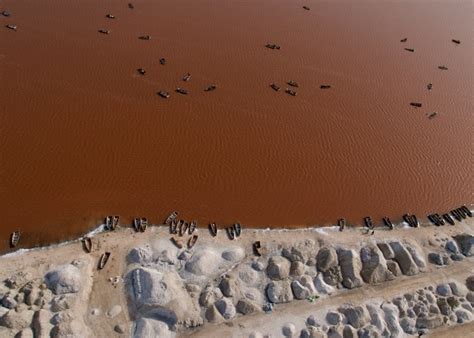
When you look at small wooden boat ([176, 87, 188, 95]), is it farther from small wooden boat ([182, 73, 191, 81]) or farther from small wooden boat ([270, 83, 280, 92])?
small wooden boat ([270, 83, 280, 92])

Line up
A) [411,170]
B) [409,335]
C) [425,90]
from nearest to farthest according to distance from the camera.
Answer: [409,335] < [411,170] < [425,90]

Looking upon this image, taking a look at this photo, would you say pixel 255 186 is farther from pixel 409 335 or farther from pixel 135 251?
pixel 409 335

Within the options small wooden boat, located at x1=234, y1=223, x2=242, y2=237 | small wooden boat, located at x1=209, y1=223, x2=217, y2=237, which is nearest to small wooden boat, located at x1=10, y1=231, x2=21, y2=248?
small wooden boat, located at x1=209, y1=223, x2=217, y2=237

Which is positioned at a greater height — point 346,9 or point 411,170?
point 346,9

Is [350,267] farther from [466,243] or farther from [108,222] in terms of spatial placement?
[108,222]

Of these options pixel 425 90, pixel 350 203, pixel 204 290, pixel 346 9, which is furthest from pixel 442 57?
pixel 204 290

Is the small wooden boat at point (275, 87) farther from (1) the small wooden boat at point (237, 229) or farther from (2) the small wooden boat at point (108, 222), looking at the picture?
(2) the small wooden boat at point (108, 222)
